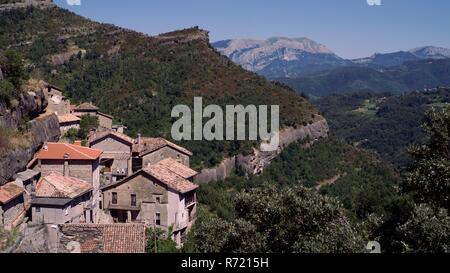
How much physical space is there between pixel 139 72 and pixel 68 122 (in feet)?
118

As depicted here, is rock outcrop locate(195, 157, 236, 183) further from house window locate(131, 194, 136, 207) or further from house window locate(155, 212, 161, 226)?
house window locate(155, 212, 161, 226)

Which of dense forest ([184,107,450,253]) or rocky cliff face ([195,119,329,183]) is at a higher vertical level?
dense forest ([184,107,450,253])

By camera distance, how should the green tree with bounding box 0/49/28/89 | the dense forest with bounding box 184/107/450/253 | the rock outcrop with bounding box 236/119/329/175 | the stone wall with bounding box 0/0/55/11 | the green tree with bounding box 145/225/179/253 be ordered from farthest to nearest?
1. the stone wall with bounding box 0/0/55/11
2. the rock outcrop with bounding box 236/119/329/175
3. the green tree with bounding box 0/49/28/89
4. the green tree with bounding box 145/225/179/253
5. the dense forest with bounding box 184/107/450/253

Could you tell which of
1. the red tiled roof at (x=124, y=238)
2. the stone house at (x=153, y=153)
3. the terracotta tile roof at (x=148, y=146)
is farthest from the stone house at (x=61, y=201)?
the terracotta tile roof at (x=148, y=146)

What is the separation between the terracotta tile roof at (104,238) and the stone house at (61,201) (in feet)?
16.5

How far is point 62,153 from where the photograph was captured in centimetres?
3278

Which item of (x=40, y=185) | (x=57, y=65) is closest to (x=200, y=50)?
(x=57, y=65)

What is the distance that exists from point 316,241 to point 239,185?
47.3m

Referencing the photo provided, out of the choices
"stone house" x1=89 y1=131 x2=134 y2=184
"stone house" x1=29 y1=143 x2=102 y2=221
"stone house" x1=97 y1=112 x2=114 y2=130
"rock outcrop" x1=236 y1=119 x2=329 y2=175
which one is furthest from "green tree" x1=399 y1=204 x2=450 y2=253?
"rock outcrop" x1=236 y1=119 x2=329 y2=175

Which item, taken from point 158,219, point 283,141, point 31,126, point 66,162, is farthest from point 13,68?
point 283,141

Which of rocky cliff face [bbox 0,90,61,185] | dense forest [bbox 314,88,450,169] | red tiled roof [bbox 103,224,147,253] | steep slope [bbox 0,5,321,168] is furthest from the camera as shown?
dense forest [bbox 314,88,450,169]

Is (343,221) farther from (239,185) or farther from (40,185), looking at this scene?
(239,185)

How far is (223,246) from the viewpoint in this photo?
17.3 metres

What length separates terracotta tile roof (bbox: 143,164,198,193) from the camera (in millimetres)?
35062
